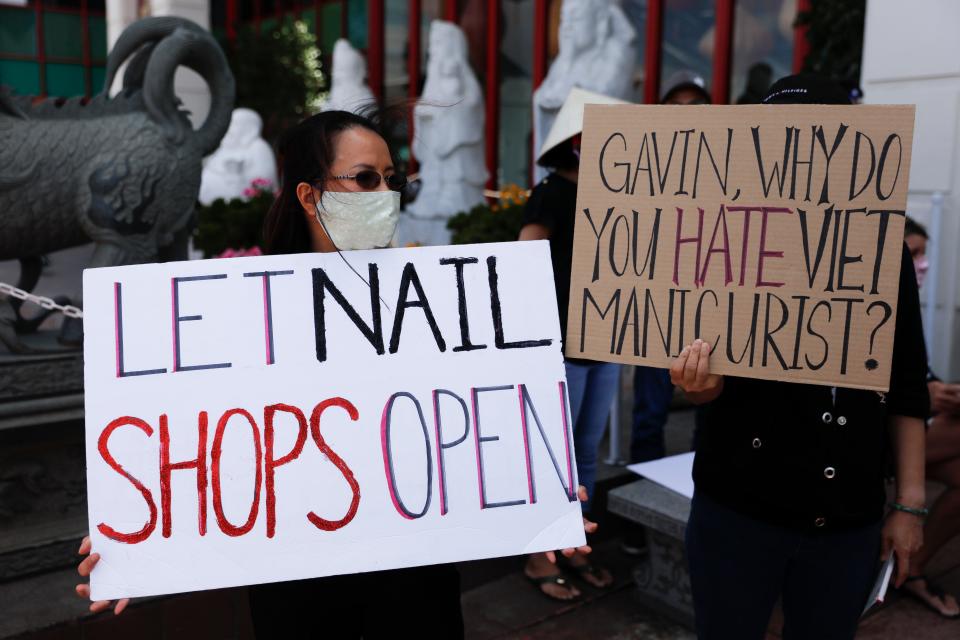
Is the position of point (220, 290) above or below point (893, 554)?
above

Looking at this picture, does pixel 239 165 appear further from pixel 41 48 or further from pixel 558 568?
pixel 41 48

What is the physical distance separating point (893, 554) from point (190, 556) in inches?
56.6

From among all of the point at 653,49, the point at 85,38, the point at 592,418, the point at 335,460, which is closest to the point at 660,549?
the point at 592,418

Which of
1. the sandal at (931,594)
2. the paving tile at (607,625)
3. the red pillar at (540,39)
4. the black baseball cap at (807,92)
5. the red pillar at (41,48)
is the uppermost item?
the red pillar at (41,48)

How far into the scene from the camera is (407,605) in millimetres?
1527

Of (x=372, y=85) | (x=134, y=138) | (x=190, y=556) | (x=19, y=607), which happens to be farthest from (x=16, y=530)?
(x=372, y=85)

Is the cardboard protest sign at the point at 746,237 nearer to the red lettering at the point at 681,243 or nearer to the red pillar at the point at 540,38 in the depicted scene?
the red lettering at the point at 681,243

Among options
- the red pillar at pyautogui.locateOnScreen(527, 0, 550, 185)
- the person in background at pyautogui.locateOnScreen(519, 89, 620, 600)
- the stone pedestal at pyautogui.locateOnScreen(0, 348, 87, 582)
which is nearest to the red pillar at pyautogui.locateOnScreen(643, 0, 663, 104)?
the red pillar at pyautogui.locateOnScreen(527, 0, 550, 185)

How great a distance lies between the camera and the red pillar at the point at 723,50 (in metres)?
8.12

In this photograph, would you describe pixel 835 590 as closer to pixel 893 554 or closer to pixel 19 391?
pixel 893 554

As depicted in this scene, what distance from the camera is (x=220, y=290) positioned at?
4.97 ft

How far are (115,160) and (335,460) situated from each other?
2.06m

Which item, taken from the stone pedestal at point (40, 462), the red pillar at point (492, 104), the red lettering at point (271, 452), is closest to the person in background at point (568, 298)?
the red lettering at point (271, 452)

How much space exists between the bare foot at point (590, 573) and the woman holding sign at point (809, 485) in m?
1.68
